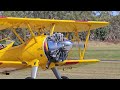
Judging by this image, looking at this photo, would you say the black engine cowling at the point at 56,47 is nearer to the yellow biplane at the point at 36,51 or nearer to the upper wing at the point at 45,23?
the yellow biplane at the point at 36,51

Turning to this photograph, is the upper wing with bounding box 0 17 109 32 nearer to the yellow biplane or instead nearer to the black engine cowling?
the yellow biplane

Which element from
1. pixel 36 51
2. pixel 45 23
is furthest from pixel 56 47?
Answer: pixel 45 23

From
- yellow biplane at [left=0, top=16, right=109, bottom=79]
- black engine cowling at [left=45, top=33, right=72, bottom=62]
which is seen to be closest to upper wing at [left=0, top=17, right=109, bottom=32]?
yellow biplane at [left=0, top=16, right=109, bottom=79]

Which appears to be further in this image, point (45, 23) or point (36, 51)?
point (45, 23)

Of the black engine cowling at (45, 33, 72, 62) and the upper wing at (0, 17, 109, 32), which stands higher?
the upper wing at (0, 17, 109, 32)

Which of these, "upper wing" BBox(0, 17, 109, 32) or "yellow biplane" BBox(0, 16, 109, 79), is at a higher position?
"upper wing" BBox(0, 17, 109, 32)

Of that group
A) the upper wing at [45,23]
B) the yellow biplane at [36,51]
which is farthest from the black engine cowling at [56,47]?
the upper wing at [45,23]

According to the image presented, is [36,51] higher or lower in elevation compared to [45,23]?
lower

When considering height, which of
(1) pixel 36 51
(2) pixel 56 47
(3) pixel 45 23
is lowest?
(1) pixel 36 51

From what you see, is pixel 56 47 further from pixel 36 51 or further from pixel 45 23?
pixel 45 23
